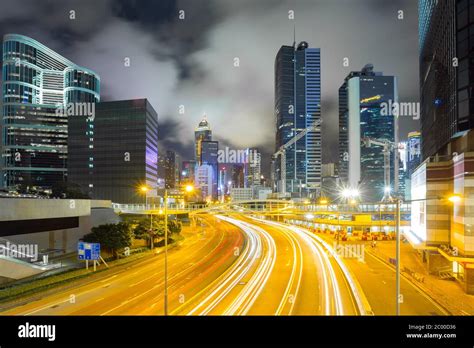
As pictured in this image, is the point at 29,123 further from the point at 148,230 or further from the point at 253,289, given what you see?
the point at 253,289

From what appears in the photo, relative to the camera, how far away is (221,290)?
71.3 ft

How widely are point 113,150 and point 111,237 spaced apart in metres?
83.7

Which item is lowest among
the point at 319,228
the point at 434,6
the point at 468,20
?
the point at 319,228

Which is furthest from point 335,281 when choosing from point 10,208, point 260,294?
point 10,208

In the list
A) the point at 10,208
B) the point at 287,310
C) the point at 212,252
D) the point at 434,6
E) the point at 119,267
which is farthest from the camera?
the point at 434,6

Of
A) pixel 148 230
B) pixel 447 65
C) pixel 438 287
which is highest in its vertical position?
pixel 447 65

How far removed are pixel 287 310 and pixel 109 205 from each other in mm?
42054

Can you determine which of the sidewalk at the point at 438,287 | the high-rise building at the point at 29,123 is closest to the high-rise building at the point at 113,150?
the high-rise building at the point at 29,123

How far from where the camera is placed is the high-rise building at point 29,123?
124 m

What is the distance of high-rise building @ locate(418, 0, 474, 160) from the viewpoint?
3410 cm

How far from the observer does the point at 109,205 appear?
51.2 meters

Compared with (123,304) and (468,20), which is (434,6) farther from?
(123,304)
